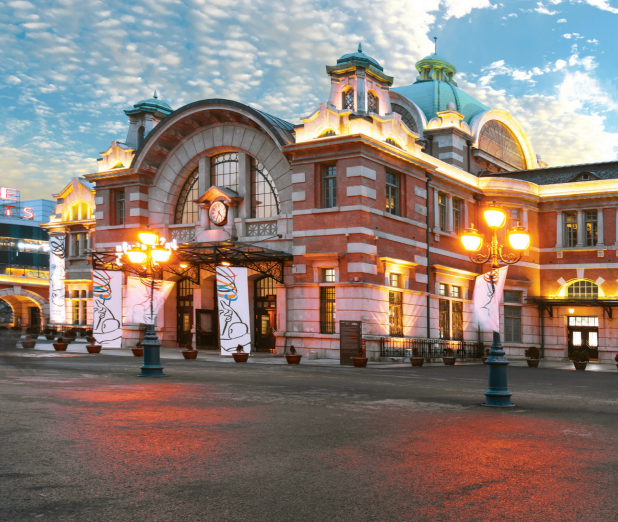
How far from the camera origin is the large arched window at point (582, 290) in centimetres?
3697

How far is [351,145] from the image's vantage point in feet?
94.9

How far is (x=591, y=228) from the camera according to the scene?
37375 mm

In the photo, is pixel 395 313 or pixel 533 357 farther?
pixel 395 313

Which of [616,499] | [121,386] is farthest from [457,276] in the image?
[616,499]

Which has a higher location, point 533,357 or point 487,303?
point 487,303

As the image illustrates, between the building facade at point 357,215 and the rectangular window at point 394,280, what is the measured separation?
6 centimetres

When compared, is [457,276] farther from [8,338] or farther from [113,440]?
[113,440]

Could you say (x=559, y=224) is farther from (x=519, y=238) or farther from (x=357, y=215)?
(x=519, y=238)

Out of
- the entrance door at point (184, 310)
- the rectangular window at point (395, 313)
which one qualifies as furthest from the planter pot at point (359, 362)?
the entrance door at point (184, 310)

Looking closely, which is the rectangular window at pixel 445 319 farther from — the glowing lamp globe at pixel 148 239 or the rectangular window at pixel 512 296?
the glowing lamp globe at pixel 148 239

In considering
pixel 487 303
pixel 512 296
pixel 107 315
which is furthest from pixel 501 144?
pixel 487 303

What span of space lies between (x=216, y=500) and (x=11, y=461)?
2.62 meters

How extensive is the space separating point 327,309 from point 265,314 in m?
5.11

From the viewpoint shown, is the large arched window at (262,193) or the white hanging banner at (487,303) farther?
the large arched window at (262,193)
